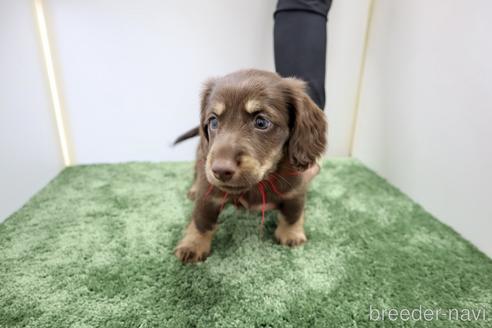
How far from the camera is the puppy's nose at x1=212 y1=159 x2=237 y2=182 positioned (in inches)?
36.5

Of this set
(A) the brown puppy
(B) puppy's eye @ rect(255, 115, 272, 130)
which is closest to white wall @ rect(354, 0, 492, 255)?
(A) the brown puppy

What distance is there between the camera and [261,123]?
3.52 feet

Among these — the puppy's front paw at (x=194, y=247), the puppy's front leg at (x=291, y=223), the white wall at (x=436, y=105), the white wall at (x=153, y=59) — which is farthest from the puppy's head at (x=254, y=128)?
the white wall at (x=153, y=59)

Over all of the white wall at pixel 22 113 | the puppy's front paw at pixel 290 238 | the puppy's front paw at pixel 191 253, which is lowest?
the puppy's front paw at pixel 290 238

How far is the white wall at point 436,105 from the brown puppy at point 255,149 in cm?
67

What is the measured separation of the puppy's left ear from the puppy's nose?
29 centimetres

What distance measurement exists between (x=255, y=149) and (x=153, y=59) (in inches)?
52.4

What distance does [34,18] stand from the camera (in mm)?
1825

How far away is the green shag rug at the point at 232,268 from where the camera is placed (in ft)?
3.14

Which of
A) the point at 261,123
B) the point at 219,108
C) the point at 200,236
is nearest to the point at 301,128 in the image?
the point at 261,123

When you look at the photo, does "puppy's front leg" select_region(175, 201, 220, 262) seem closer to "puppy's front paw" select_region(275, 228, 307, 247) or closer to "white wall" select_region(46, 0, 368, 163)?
"puppy's front paw" select_region(275, 228, 307, 247)

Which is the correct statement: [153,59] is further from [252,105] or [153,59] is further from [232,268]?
[232,268]

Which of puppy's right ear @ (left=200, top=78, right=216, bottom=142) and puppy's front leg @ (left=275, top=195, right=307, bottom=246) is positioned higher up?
puppy's right ear @ (left=200, top=78, right=216, bottom=142)

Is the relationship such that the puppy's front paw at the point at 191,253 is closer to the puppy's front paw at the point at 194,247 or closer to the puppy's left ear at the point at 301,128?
the puppy's front paw at the point at 194,247
